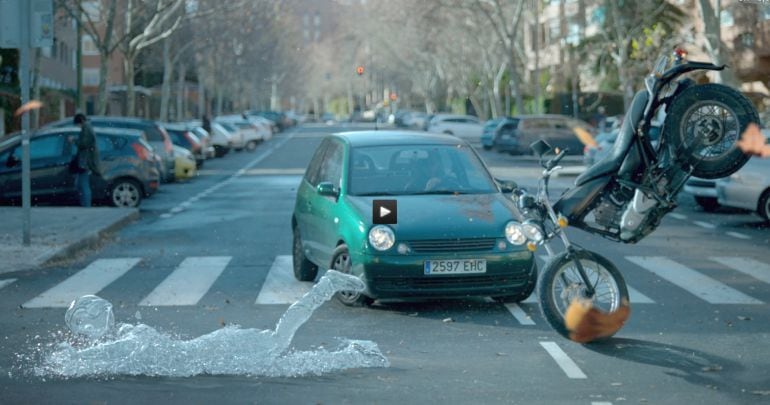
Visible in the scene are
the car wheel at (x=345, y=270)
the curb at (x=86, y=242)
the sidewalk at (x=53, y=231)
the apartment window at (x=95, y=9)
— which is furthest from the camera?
the apartment window at (x=95, y=9)

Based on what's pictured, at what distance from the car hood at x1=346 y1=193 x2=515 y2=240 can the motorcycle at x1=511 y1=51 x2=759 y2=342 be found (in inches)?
61.7

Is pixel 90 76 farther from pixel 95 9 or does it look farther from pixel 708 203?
pixel 708 203

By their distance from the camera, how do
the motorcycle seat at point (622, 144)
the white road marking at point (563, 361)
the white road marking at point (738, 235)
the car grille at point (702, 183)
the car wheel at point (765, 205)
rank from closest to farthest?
the white road marking at point (563, 361), the motorcycle seat at point (622, 144), the white road marking at point (738, 235), the car wheel at point (765, 205), the car grille at point (702, 183)

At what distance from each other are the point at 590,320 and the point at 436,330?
1403 mm

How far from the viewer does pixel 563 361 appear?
8.65m

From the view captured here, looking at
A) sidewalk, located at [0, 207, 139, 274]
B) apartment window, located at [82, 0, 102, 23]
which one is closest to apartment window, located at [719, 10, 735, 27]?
apartment window, located at [82, 0, 102, 23]

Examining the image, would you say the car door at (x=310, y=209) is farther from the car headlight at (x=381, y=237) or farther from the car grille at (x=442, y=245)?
the car grille at (x=442, y=245)

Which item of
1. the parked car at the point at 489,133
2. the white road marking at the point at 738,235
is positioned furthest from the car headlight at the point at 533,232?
the parked car at the point at 489,133

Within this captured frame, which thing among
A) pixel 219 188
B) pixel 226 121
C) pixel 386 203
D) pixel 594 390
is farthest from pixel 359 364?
pixel 226 121

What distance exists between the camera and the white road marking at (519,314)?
10434 millimetres

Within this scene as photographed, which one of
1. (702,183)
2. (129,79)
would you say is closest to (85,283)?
(702,183)

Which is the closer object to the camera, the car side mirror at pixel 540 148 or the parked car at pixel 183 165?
the car side mirror at pixel 540 148
